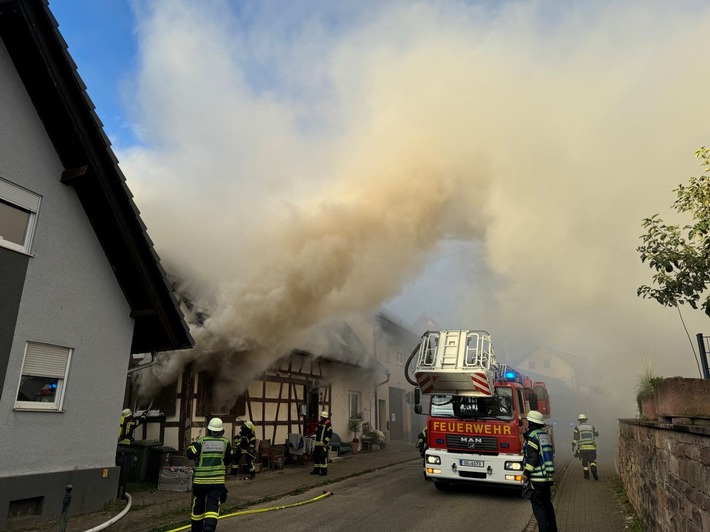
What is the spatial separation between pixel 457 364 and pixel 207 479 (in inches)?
213

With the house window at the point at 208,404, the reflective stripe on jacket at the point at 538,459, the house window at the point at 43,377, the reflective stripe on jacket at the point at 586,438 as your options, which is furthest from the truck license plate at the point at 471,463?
the house window at the point at 43,377

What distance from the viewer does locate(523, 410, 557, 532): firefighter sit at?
6.29 meters

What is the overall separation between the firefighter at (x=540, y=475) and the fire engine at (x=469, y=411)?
102 inches

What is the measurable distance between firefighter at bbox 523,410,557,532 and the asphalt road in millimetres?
972

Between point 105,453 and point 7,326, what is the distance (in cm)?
255

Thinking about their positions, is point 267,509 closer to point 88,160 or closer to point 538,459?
point 538,459

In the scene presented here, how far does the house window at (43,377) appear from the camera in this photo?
689cm

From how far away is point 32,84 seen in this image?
730cm

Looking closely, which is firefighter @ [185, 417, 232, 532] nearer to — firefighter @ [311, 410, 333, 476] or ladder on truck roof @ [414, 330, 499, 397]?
ladder on truck roof @ [414, 330, 499, 397]

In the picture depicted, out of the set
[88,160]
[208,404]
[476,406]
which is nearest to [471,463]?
[476,406]

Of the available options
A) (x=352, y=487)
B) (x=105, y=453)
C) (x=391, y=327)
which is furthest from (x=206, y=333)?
(x=391, y=327)

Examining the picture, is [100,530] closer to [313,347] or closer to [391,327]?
[313,347]

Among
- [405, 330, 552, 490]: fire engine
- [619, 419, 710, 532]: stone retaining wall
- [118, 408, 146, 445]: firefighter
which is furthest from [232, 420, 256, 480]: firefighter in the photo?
[619, 419, 710, 532]: stone retaining wall

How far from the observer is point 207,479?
579 cm
